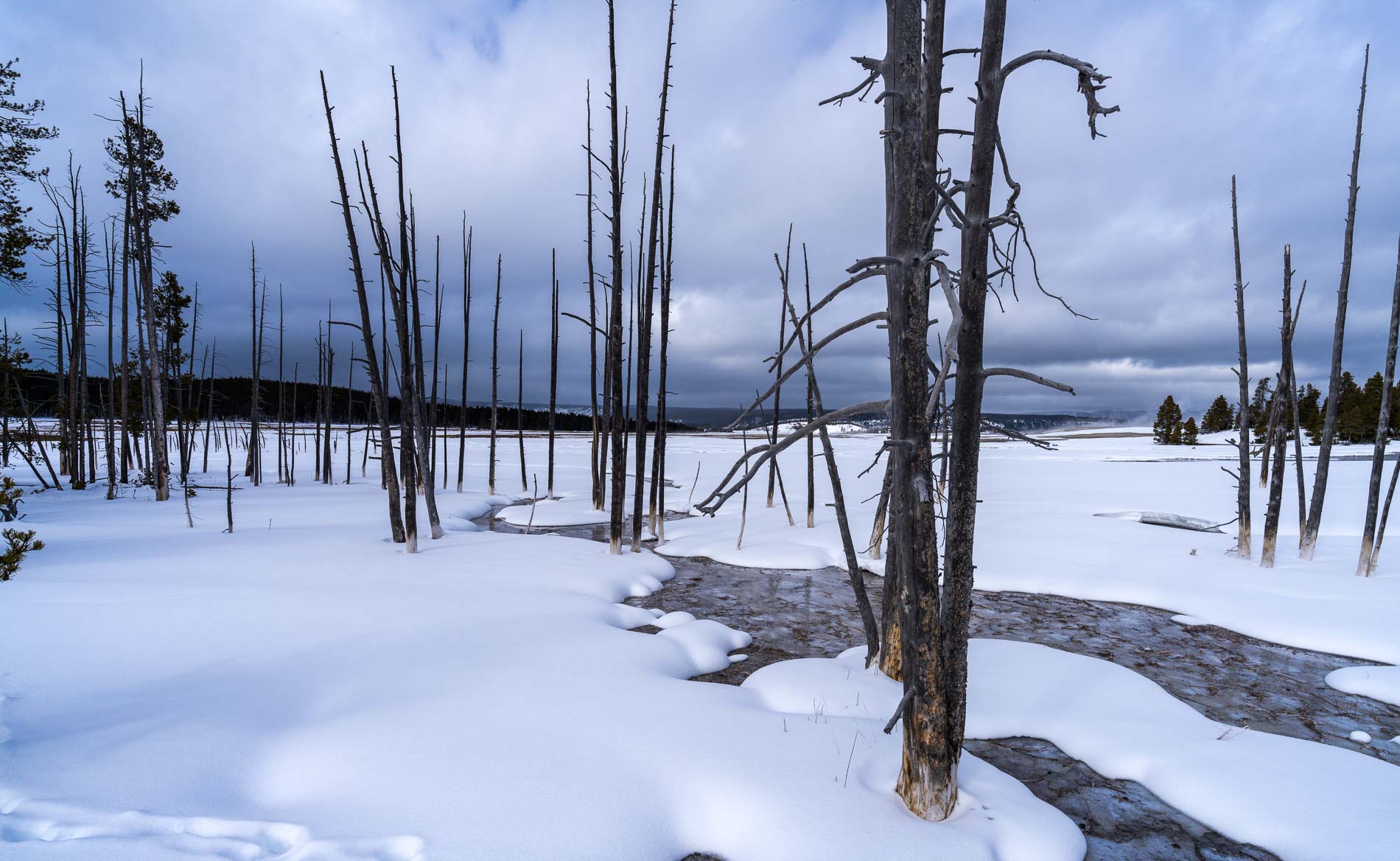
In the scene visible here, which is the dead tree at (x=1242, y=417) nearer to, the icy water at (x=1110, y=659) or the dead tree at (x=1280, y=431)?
the dead tree at (x=1280, y=431)

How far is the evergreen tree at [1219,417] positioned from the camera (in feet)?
195

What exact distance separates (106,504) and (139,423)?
32.0 feet

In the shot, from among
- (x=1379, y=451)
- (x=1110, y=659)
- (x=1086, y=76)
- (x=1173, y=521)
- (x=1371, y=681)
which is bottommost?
(x=1110, y=659)

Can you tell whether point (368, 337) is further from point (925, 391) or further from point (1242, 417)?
point (1242, 417)

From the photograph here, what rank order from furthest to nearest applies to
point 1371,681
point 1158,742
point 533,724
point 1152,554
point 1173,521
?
point 1173,521 < point 1152,554 < point 1371,681 < point 1158,742 < point 533,724

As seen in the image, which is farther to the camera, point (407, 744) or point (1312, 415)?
point (1312, 415)

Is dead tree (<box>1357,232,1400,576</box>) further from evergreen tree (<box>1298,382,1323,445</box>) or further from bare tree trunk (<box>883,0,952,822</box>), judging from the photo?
evergreen tree (<box>1298,382,1323,445</box>)

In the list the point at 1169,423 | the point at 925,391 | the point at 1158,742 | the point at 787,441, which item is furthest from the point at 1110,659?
the point at 1169,423

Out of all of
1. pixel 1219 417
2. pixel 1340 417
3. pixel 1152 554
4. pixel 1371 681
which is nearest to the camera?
pixel 1371 681

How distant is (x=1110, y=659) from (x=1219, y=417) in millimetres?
72629

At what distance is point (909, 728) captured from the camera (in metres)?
3.20

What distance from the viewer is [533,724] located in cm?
414

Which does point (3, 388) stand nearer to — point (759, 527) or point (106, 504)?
point (106, 504)

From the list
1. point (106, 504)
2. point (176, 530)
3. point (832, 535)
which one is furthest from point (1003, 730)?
point (106, 504)
